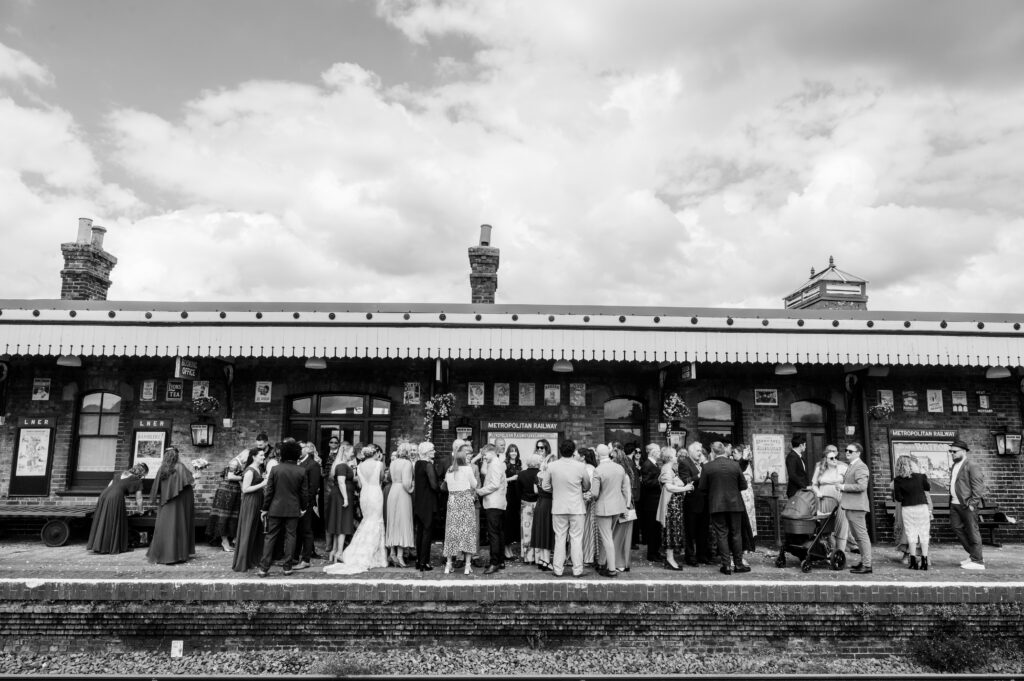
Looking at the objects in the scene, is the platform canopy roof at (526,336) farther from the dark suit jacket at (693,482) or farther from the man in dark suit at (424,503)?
the man in dark suit at (424,503)

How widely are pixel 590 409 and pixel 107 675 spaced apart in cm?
761

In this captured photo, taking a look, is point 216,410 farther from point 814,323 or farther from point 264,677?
point 814,323

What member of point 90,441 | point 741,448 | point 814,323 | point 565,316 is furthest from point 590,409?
point 90,441

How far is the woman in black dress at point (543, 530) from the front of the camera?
7.76 meters

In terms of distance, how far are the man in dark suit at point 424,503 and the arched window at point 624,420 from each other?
4270 mm

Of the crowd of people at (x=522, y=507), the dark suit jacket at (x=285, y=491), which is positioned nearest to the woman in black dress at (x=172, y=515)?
the crowd of people at (x=522, y=507)

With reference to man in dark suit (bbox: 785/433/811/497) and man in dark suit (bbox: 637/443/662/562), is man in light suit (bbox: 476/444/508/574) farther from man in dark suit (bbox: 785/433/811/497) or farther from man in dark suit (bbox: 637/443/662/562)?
man in dark suit (bbox: 785/433/811/497)

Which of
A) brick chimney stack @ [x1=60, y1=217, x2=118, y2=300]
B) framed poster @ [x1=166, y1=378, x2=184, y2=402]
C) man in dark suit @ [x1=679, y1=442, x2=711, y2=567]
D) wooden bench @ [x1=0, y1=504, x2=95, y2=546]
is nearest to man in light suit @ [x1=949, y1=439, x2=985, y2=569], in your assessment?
man in dark suit @ [x1=679, y1=442, x2=711, y2=567]

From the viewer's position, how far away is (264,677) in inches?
227

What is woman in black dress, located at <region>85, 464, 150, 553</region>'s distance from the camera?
343 inches

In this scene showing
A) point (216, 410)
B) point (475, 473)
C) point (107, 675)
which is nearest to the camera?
point (107, 675)

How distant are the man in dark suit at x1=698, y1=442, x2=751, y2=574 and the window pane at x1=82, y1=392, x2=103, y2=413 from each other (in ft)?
33.7

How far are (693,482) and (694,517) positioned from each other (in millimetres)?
509

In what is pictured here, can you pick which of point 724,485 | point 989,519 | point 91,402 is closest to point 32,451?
point 91,402
